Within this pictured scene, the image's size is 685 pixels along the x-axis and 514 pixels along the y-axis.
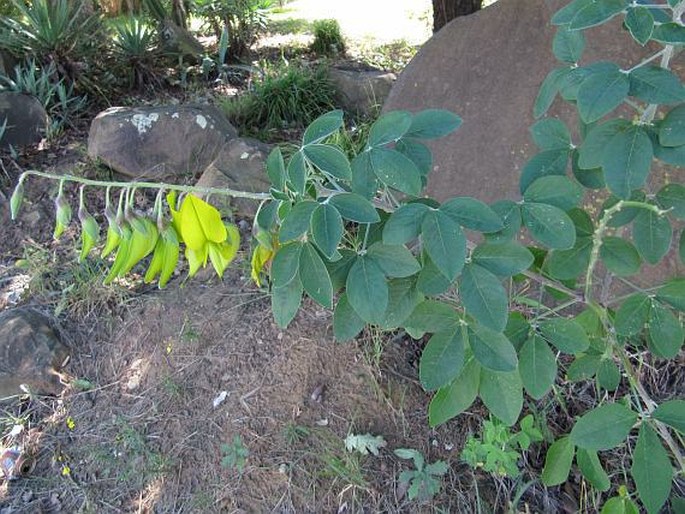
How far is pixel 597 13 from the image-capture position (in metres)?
0.97

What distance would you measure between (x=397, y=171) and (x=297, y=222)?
0.18 m

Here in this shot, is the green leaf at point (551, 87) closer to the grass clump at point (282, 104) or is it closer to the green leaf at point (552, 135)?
the green leaf at point (552, 135)

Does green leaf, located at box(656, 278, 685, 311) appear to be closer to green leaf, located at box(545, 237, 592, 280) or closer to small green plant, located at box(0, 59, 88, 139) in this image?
green leaf, located at box(545, 237, 592, 280)

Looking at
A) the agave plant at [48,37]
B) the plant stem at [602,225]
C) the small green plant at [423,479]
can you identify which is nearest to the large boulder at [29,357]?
the small green plant at [423,479]

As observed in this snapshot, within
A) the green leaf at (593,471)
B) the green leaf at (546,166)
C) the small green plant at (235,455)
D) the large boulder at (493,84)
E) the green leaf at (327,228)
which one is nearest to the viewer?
the green leaf at (327,228)

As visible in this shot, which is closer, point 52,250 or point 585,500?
point 585,500

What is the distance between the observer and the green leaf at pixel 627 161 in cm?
99

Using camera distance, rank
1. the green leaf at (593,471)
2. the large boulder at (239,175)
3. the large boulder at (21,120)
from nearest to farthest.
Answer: the green leaf at (593,471) → the large boulder at (239,175) → the large boulder at (21,120)

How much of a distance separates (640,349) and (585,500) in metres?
0.48

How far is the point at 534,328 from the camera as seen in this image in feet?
3.91

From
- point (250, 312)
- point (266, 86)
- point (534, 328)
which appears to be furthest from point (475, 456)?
point (266, 86)

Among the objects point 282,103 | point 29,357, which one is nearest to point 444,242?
point 29,357

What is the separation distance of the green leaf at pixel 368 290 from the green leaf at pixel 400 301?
0.10 m

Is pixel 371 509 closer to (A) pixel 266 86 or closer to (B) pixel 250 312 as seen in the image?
(B) pixel 250 312
